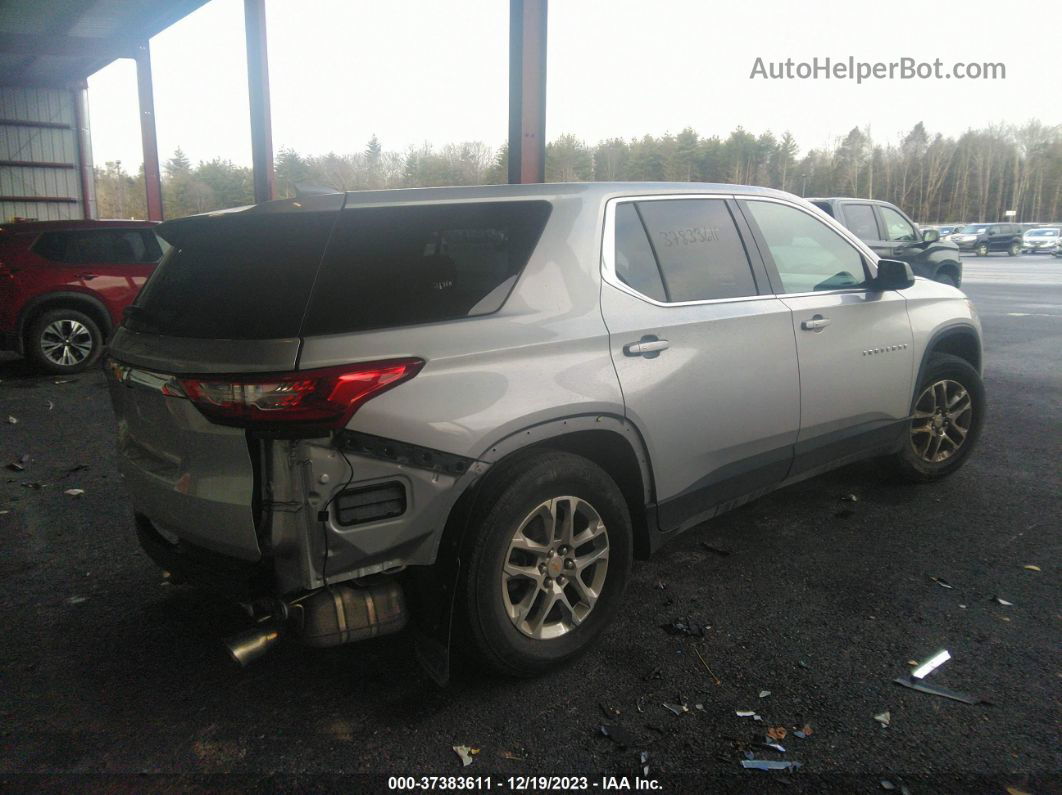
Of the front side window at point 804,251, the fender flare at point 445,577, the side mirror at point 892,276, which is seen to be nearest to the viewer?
the fender flare at point 445,577

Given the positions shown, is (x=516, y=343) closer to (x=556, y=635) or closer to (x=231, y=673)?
(x=556, y=635)

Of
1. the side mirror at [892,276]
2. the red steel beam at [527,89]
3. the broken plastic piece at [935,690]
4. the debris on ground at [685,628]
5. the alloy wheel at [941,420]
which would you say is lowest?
the debris on ground at [685,628]

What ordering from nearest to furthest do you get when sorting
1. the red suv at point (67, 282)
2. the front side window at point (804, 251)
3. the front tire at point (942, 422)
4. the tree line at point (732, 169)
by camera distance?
1. the front side window at point (804, 251)
2. the front tire at point (942, 422)
3. the red suv at point (67, 282)
4. the tree line at point (732, 169)

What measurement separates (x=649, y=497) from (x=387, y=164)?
12501 millimetres

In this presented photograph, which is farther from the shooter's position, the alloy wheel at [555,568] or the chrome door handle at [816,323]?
the chrome door handle at [816,323]

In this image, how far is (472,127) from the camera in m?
15.2

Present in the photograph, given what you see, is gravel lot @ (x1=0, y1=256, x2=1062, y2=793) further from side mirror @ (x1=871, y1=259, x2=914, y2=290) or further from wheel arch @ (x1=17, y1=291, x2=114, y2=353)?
wheel arch @ (x1=17, y1=291, x2=114, y2=353)

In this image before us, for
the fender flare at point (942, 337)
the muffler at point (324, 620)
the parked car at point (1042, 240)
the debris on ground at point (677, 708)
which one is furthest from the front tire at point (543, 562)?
the parked car at point (1042, 240)

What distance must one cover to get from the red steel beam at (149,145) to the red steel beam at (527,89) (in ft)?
43.8

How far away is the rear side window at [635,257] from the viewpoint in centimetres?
301

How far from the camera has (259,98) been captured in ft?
41.2

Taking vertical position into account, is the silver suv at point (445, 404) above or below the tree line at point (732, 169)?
below

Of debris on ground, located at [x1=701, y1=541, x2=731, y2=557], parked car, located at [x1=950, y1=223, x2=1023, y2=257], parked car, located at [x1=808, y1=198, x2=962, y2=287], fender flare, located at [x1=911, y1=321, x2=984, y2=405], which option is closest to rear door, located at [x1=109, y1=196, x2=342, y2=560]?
debris on ground, located at [x1=701, y1=541, x2=731, y2=557]

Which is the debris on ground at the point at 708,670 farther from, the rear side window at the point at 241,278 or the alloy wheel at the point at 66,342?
the alloy wheel at the point at 66,342
